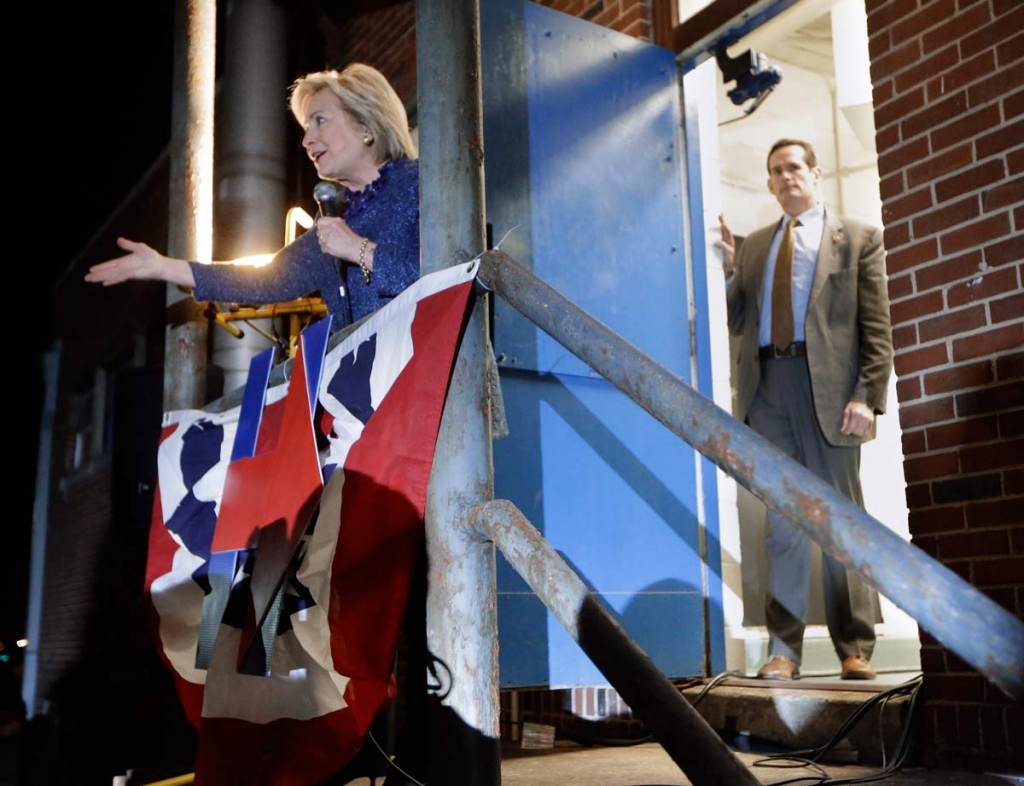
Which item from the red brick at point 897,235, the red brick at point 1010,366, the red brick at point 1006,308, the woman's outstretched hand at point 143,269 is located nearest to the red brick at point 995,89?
the red brick at point 897,235

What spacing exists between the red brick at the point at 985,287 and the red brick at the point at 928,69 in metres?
0.60

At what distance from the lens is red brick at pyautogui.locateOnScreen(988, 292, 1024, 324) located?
8.63ft

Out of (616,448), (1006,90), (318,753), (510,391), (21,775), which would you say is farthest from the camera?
(21,775)

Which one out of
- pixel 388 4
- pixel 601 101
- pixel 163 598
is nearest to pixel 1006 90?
pixel 601 101

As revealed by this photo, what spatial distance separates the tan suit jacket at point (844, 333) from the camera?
12.8ft

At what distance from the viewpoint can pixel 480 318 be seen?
7.17ft

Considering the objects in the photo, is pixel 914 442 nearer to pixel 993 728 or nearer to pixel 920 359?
pixel 920 359

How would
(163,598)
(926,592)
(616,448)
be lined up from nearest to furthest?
(926,592)
(163,598)
(616,448)

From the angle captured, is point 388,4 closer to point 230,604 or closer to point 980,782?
point 230,604

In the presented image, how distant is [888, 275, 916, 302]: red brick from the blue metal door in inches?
39.1

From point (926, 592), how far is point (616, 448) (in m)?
2.45

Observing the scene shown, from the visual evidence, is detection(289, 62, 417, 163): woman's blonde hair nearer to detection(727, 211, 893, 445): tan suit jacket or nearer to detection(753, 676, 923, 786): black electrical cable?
detection(727, 211, 893, 445): tan suit jacket

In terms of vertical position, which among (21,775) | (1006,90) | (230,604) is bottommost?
(21,775)

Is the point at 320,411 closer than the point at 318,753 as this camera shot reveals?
No
